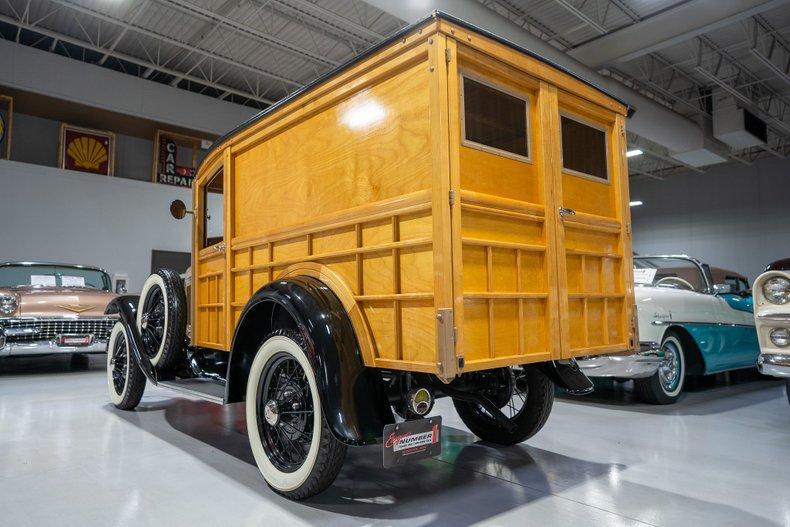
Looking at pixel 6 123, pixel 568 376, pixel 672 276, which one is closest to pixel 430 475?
pixel 568 376

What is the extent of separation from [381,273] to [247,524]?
1.26 metres

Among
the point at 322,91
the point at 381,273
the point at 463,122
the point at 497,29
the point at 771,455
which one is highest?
the point at 497,29

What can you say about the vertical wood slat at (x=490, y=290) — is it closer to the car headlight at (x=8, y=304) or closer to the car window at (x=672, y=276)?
the car window at (x=672, y=276)

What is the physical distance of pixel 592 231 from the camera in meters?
3.10

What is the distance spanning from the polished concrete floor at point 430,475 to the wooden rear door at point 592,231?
772 millimetres

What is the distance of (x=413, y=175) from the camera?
2412mm

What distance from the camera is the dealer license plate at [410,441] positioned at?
230 centimetres

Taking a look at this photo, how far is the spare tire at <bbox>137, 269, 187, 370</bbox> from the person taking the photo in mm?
4152

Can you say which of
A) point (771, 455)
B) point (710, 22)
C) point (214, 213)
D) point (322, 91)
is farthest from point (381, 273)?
point (710, 22)

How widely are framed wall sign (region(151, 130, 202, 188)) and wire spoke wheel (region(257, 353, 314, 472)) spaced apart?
459 inches

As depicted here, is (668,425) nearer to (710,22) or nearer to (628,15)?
(710,22)

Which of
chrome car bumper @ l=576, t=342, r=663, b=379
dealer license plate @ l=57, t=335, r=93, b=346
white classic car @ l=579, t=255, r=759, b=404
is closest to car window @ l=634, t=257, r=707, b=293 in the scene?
white classic car @ l=579, t=255, r=759, b=404

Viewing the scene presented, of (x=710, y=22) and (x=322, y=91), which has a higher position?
(x=710, y=22)

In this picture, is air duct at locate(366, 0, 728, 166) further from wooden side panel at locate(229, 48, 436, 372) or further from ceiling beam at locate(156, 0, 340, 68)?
wooden side panel at locate(229, 48, 436, 372)
